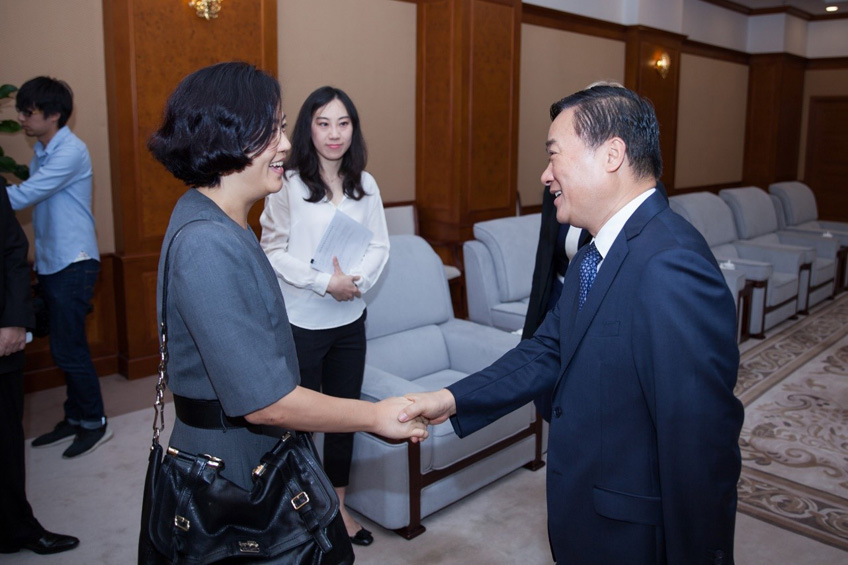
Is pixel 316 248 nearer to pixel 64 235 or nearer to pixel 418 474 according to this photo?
pixel 418 474

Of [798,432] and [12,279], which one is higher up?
[12,279]

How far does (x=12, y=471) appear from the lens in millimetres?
2684

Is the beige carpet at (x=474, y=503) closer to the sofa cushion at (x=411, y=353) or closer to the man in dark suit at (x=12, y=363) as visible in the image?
the man in dark suit at (x=12, y=363)

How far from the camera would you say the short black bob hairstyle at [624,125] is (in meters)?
1.48

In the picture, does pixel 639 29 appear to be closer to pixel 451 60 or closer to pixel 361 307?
pixel 451 60

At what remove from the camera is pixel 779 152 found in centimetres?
1168

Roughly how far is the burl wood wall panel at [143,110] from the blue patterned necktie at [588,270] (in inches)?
150

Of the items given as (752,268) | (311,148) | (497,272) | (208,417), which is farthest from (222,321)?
(752,268)

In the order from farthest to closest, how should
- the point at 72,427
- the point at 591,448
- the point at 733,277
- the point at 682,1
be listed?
the point at 682,1
the point at 733,277
the point at 72,427
the point at 591,448

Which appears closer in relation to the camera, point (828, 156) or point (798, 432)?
point (798, 432)

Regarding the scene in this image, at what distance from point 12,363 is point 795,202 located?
9.19 meters

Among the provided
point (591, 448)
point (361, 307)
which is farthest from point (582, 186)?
point (361, 307)

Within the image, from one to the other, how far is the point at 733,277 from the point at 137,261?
464cm

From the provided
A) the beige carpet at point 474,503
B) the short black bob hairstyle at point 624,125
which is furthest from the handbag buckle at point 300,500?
the beige carpet at point 474,503
